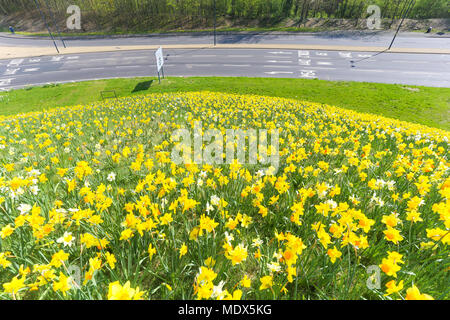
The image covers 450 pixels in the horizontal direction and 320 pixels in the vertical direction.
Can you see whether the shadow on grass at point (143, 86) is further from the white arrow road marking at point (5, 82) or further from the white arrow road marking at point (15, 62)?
the white arrow road marking at point (15, 62)

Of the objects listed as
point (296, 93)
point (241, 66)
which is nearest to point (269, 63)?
point (241, 66)

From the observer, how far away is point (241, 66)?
76.9 feet

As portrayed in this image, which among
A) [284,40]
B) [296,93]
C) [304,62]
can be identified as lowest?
[296,93]

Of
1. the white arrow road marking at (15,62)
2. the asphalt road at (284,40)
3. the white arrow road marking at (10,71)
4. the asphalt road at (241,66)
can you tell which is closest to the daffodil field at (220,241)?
the asphalt road at (241,66)

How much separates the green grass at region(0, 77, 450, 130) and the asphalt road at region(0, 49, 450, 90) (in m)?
2.72

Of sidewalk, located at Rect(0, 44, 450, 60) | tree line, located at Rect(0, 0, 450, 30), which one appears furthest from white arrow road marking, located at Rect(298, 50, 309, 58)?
tree line, located at Rect(0, 0, 450, 30)

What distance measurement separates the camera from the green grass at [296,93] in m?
13.1

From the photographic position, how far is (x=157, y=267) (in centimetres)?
187

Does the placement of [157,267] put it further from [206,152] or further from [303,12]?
[303,12]

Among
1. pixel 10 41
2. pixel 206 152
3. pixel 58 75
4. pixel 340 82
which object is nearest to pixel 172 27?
pixel 58 75

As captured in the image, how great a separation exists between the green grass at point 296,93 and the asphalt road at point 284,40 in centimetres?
1631

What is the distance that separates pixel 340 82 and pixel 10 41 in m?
60.2

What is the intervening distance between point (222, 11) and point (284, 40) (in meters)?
18.4

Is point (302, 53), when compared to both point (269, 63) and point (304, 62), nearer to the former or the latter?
point (304, 62)
